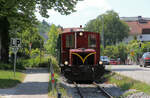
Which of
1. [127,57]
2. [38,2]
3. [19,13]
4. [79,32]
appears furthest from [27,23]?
[127,57]

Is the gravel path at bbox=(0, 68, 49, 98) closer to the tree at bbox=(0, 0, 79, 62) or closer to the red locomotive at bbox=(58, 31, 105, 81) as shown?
the red locomotive at bbox=(58, 31, 105, 81)

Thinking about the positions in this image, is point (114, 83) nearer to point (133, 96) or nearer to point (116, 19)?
point (133, 96)

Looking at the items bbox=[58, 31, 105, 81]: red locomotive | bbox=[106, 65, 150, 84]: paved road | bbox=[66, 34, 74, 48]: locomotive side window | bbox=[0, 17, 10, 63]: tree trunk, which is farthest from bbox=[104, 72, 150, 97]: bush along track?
bbox=[0, 17, 10, 63]: tree trunk

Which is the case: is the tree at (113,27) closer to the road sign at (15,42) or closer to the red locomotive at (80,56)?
the road sign at (15,42)

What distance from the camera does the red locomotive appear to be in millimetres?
20359

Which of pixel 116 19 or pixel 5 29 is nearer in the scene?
pixel 5 29

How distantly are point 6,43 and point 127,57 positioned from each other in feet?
170

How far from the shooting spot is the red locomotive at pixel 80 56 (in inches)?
802

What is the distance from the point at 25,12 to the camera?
33.8m

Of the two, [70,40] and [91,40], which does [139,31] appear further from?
[70,40]

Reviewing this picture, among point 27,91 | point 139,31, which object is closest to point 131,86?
point 27,91

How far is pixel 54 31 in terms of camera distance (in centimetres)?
6894

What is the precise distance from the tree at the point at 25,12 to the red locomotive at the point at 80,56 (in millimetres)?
7220

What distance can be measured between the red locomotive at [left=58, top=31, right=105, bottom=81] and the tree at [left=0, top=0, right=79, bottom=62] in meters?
7.22
